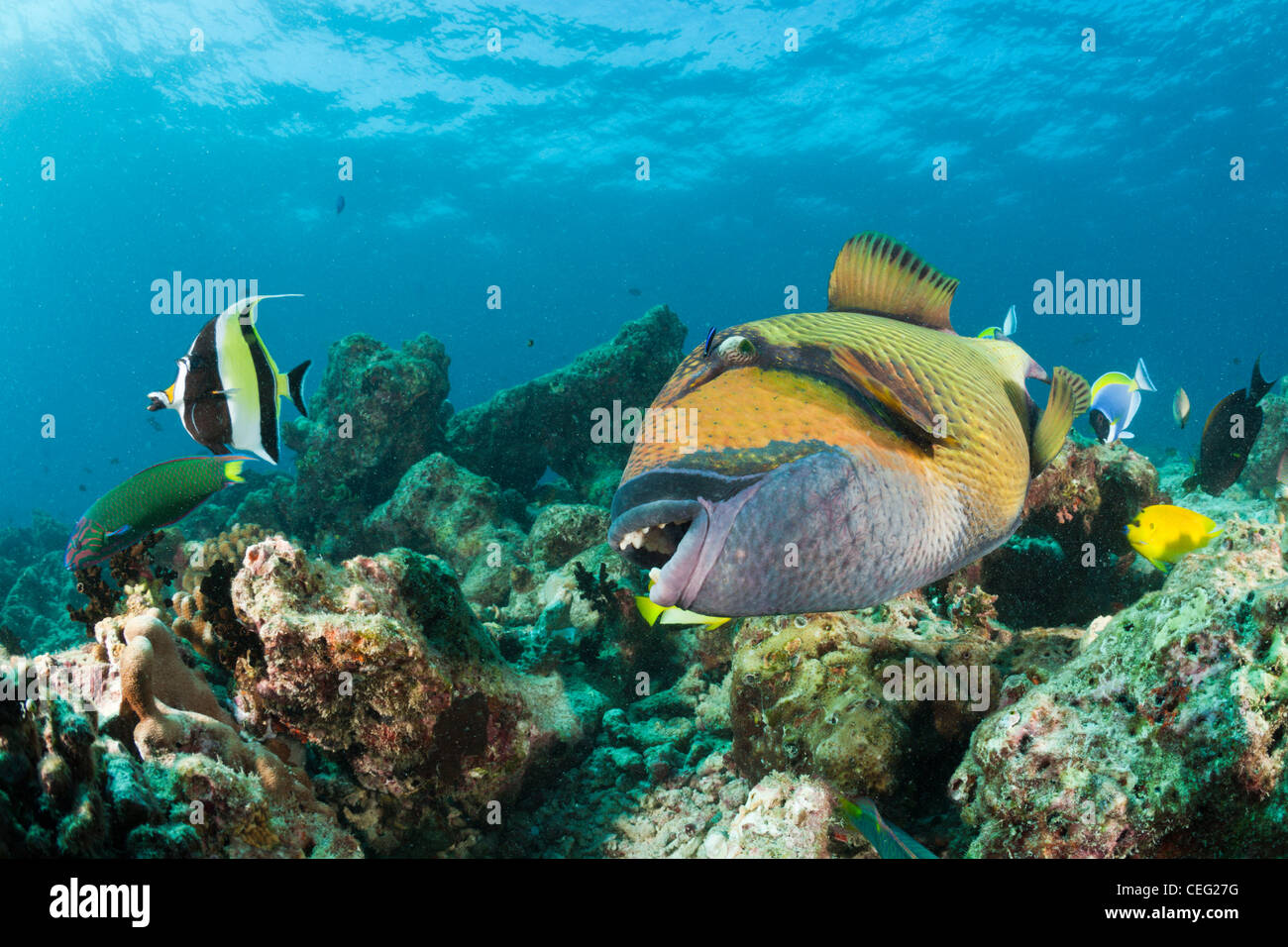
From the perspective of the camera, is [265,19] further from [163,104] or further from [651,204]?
[651,204]

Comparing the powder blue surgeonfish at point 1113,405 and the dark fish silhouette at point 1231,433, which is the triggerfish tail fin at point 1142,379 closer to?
the powder blue surgeonfish at point 1113,405

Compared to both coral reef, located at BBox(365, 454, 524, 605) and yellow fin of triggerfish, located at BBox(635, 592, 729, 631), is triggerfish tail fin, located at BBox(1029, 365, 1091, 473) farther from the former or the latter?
coral reef, located at BBox(365, 454, 524, 605)

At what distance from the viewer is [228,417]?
8.72 feet

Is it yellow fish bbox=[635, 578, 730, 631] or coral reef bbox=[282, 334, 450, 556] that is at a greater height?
coral reef bbox=[282, 334, 450, 556]

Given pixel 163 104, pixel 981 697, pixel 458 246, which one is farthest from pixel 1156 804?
pixel 458 246

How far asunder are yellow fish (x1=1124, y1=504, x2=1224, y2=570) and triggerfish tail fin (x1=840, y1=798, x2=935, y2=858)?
2911 mm

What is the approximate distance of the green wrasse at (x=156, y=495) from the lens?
12.1ft

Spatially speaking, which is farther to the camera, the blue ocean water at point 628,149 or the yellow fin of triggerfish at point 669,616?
the blue ocean water at point 628,149

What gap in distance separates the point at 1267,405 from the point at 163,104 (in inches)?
2215

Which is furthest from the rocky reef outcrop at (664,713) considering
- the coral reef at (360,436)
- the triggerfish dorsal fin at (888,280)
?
the coral reef at (360,436)

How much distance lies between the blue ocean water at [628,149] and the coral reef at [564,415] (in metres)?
3.37

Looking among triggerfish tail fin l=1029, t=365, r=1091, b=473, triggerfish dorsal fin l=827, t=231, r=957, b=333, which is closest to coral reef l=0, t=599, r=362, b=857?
triggerfish dorsal fin l=827, t=231, r=957, b=333

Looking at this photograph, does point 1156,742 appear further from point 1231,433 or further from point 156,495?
point 1231,433

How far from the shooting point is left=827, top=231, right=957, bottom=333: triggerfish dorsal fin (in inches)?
62.6
